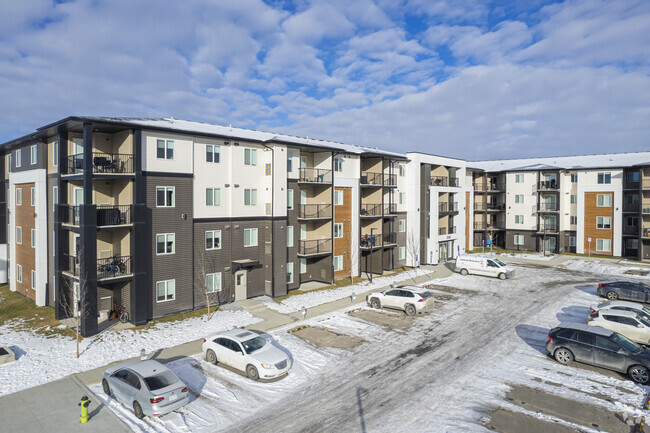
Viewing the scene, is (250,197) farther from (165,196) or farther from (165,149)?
(165,149)

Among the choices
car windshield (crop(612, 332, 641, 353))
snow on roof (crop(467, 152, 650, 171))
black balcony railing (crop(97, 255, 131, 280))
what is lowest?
car windshield (crop(612, 332, 641, 353))

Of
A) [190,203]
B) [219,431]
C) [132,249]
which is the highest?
[190,203]

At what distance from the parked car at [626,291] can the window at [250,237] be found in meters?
27.9

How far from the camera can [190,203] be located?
2709cm

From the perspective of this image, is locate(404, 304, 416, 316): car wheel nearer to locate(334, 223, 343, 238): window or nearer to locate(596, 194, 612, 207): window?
locate(334, 223, 343, 238): window

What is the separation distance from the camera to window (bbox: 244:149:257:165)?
30.1 meters

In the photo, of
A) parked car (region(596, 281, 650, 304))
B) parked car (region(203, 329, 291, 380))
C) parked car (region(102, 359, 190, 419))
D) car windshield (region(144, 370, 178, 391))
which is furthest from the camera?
parked car (region(596, 281, 650, 304))

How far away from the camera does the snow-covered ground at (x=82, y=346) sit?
1789 cm

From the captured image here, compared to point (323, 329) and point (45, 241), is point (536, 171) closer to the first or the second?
point (323, 329)

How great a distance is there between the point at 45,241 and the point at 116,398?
1861 cm

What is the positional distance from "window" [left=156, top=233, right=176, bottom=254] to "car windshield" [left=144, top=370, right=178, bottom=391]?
12120mm

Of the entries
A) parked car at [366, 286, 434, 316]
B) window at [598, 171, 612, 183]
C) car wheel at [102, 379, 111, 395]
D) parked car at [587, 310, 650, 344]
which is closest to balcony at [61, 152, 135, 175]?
car wheel at [102, 379, 111, 395]

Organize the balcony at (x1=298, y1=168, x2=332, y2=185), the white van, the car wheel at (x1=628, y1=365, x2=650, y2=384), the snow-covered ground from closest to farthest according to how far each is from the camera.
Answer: the car wheel at (x1=628, y1=365, x2=650, y2=384), the snow-covered ground, the balcony at (x1=298, y1=168, x2=332, y2=185), the white van

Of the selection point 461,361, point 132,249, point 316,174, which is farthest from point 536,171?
point 132,249
